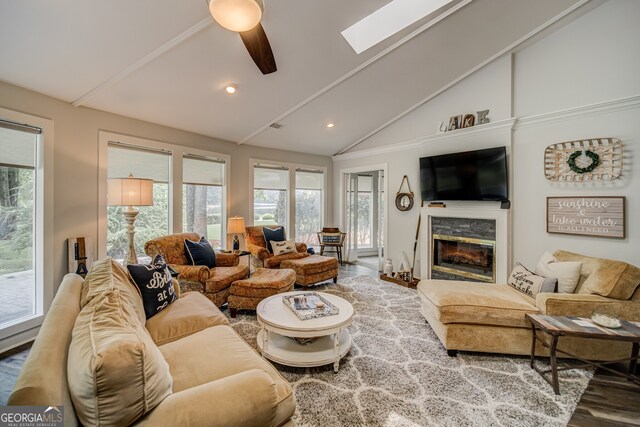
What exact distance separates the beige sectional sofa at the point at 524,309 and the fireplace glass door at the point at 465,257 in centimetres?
122

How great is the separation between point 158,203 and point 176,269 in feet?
4.28

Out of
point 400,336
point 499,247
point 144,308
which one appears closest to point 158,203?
point 144,308

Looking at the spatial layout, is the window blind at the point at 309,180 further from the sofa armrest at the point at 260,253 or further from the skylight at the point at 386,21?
the skylight at the point at 386,21

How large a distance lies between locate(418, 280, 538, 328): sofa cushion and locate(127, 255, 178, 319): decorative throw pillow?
94.3 inches

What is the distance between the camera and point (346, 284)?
4.50 m

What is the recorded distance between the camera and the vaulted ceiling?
85.7 inches

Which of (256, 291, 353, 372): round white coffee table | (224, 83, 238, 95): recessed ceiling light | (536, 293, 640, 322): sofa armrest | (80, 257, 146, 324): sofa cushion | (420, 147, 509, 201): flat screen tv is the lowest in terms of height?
(256, 291, 353, 372): round white coffee table

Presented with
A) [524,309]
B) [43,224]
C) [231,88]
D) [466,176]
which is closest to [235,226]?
[231,88]

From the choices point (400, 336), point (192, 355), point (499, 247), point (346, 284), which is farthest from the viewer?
point (346, 284)

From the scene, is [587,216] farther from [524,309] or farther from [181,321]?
[181,321]

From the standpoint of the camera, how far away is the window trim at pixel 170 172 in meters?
3.22

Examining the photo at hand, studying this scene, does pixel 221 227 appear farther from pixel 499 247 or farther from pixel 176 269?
pixel 499 247

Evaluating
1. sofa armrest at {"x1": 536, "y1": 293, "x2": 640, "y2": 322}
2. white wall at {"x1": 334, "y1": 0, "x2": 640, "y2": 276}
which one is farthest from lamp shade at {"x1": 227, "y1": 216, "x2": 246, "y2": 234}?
sofa armrest at {"x1": 536, "y1": 293, "x2": 640, "y2": 322}

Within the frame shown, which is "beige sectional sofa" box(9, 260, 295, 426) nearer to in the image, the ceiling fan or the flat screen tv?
the ceiling fan
